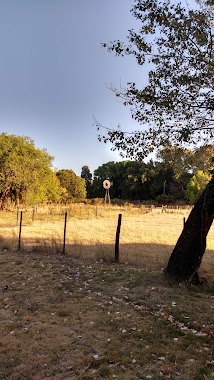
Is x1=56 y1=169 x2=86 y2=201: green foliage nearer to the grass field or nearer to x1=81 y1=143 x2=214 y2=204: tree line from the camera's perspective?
x1=81 y1=143 x2=214 y2=204: tree line

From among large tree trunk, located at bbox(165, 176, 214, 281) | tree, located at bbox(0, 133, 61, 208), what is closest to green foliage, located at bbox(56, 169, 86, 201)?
tree, located at bbox(0, 133, 61, 208)

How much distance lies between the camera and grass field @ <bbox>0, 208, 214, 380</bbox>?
4152 millimetres

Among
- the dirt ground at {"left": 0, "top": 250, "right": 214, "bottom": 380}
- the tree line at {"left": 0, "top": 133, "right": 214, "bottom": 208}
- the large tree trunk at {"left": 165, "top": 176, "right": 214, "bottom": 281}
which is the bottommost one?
the dirt ground at {"left": 0, "top": 250, "right": 214, "bottom": 380}

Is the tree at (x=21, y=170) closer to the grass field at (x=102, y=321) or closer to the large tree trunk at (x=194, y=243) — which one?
the grass field at (x=102, y=321)

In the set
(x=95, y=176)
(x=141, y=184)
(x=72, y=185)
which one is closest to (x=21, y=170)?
(x=72, y=185)

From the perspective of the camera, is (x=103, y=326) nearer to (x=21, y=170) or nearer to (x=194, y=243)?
(x=194, y=243)

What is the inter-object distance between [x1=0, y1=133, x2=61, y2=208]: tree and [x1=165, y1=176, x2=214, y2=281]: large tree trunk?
26035 mm

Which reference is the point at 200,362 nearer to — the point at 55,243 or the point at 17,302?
the point at 17,302

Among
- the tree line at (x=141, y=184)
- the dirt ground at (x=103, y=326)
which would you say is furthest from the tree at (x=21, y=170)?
the dirt ground at (x=103, y=326)

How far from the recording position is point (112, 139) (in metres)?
8.21

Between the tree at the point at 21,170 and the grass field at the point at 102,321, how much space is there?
2273 centimetres

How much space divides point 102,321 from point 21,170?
28.7 m

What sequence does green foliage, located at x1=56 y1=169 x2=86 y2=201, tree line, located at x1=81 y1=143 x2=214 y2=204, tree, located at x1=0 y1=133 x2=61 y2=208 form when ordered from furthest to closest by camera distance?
1. green foliage, located at x1=56 y1=169 x2=86 y2=201
2. tree line, located at x1=81 y1=143 x2=214 y2=204
3. tree, located at x1=0 y1=133 x2=61 y2=208

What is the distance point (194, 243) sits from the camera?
27.7 feet
